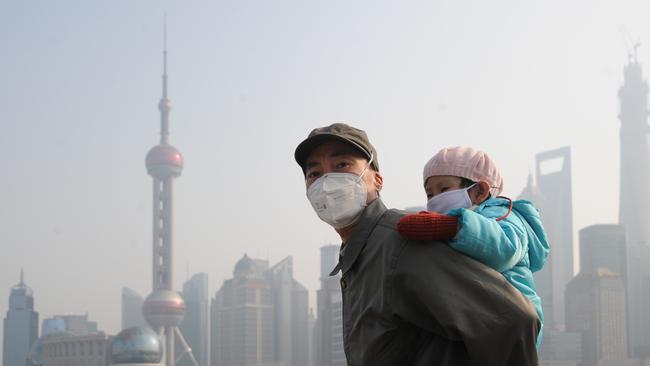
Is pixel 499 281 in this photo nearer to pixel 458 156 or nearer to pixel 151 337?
pixel 458 156

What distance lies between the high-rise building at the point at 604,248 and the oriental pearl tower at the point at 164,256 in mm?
75534

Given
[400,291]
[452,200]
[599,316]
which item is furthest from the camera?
[599,316]

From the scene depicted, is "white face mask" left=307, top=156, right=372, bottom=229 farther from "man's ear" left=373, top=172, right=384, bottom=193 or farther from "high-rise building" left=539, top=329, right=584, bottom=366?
"high-rise building" left=539, top=329, right=584, bottom=366

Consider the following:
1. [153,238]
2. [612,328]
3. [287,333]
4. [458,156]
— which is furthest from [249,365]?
[458,156]

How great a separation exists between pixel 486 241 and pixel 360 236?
1.65 ft

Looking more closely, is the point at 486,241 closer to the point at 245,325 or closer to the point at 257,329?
the point at 245,325

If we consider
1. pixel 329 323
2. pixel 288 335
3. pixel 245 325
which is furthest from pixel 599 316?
pixel 245 325

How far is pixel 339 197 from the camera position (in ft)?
10.9

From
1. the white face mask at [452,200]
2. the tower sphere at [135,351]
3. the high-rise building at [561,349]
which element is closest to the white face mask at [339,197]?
the white face mask at [452,200]

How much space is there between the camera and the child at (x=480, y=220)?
290 cm

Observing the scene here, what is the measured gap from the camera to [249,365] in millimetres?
183000

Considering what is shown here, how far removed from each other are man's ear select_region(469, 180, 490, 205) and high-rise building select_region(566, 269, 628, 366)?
503 feet

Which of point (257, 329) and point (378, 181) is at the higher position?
point (378, 181)

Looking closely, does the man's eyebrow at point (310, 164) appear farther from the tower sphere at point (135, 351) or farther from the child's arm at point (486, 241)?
the tower sphere at point (135, 351)
